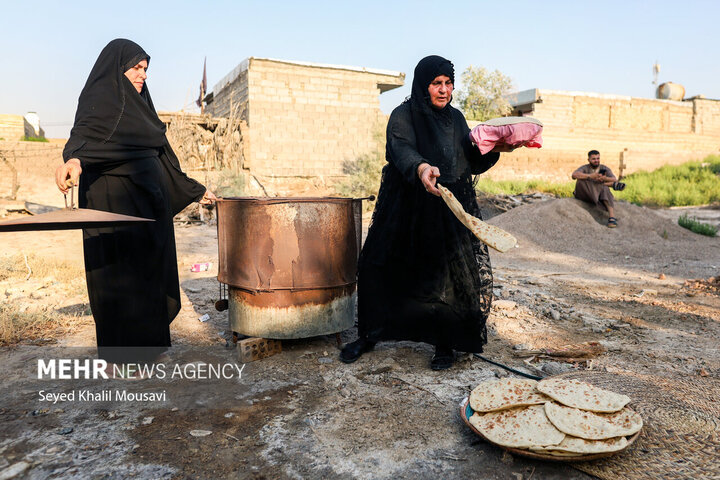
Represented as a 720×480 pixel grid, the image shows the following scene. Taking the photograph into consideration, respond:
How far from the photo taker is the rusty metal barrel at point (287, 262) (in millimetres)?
3059

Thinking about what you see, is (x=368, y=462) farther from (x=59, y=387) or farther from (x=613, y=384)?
(x=59, y=387)

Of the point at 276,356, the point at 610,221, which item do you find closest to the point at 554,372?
the point at 276,356

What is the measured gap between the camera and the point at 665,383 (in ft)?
8.70

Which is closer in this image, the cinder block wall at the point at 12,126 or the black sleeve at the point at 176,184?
the black sleeve at the point at 176,184

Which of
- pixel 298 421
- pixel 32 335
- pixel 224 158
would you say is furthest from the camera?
pixel 224 158

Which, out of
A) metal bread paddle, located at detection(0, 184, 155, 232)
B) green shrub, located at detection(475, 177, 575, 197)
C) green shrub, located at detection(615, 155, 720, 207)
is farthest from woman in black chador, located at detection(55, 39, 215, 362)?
green shrub, located at detection(615, 155, 720, 207)

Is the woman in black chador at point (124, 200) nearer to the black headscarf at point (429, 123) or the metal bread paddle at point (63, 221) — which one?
the metal bread paddle at point (63, 221)

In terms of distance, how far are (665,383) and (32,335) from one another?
4079mm

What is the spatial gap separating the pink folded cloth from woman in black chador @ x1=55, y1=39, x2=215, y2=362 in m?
1.92

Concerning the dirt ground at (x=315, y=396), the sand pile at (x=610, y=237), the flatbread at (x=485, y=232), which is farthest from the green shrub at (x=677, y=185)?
the flatbread at (x=485, y=232)

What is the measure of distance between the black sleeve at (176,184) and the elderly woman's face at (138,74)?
1.37 feet

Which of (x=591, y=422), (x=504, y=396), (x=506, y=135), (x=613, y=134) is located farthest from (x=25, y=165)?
(x=613, y=134)

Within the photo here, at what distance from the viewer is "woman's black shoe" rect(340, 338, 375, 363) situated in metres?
3.15

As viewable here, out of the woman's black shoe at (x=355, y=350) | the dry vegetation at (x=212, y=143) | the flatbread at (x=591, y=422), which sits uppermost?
the dry vegetation at (x=212, y=143)
